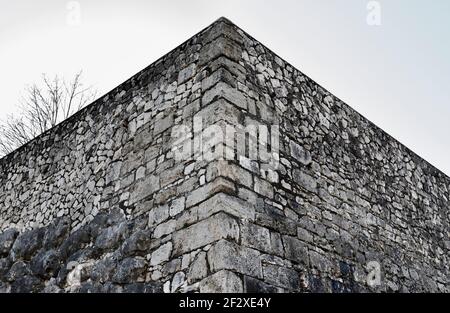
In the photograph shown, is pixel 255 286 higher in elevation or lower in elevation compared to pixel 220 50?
lower

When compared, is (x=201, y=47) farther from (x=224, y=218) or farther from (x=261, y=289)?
(x=261, y=289)

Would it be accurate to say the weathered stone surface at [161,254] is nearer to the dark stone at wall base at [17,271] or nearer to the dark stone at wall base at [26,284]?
the dark stone at wall base at [26,284]

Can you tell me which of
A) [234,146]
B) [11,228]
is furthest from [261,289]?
[11,228]

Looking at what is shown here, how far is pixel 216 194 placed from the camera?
4.32 metres

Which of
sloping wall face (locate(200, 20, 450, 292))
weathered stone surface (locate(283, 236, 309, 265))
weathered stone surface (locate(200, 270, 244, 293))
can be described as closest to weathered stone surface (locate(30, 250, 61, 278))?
weathered stone surface (locate(200, 270, 244, 293))

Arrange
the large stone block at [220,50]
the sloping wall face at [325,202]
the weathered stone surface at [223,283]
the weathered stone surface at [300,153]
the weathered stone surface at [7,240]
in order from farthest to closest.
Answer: the weathered stone surface at [7,240] < the weathered stone surface at [300,153] < the large stone block at [220,50] < the sloping wall face at [325,202] < the weathered stone surface at [223,283]

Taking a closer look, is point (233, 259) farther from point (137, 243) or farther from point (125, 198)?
point (125, 198)

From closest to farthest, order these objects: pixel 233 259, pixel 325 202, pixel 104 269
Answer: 1. pixel 233 259
2. pixel 104 269
3. pixel 325 202

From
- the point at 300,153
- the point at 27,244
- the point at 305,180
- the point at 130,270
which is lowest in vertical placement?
the point at 130,270

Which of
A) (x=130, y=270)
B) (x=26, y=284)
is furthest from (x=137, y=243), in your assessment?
(x=26, y=284)

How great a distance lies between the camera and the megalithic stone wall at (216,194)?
440 cm

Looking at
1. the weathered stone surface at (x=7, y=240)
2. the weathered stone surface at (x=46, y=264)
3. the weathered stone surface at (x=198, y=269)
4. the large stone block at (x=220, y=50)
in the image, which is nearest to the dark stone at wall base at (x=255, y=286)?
the weathered stone surface at (x=198, y=269)

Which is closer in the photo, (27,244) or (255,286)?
(255,286)
